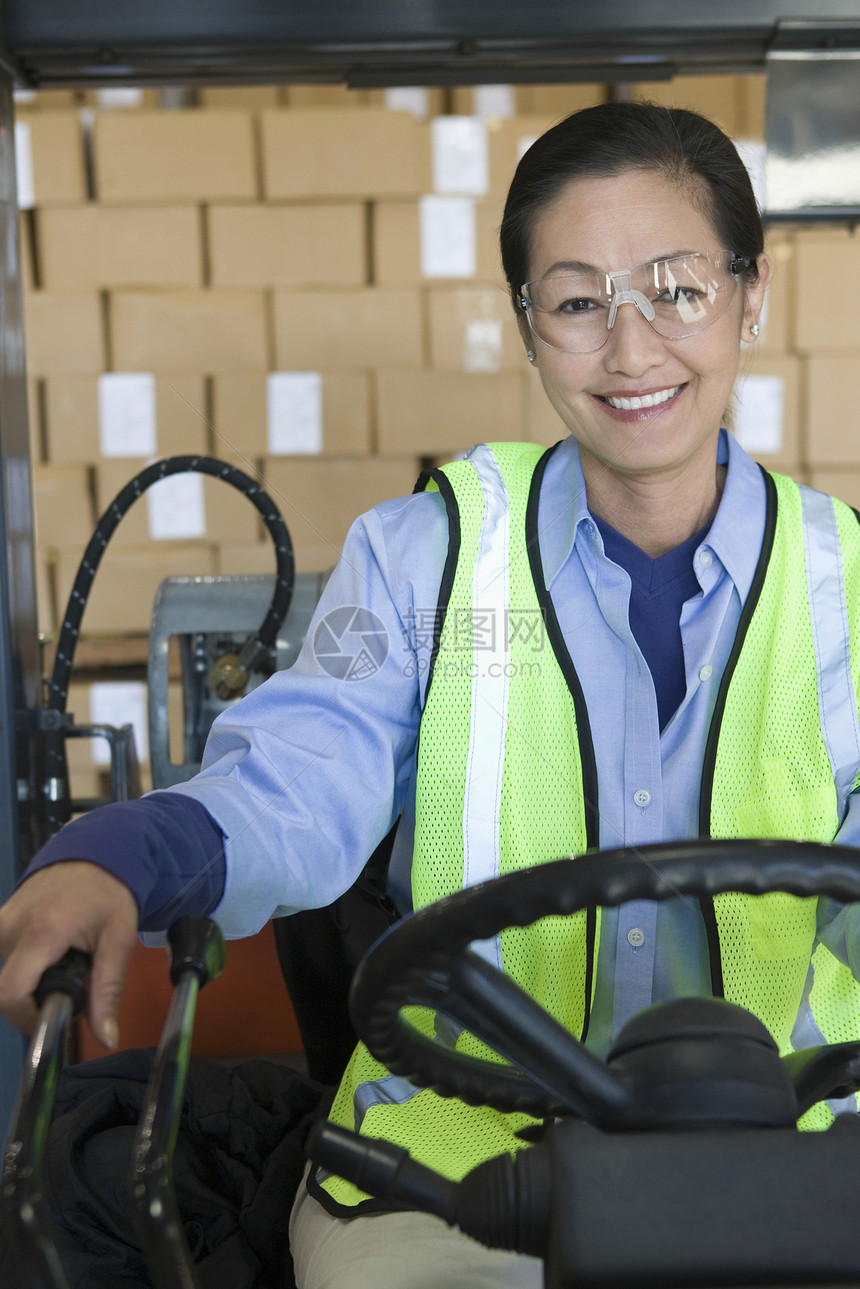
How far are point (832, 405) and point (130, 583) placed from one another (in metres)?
1.89

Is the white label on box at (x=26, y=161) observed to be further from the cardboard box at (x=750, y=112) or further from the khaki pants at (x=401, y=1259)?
the khaki pants at (x=401, y=1259)

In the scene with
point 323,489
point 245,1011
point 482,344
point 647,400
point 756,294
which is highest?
point 482,344

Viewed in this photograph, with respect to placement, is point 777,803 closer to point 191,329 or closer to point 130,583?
point 130,583

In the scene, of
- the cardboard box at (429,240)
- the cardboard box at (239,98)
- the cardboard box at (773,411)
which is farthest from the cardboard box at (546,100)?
the cardboard box at (773,411)

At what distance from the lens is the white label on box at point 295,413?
316 centimetres

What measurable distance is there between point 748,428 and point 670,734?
Answer: 2.27 meters

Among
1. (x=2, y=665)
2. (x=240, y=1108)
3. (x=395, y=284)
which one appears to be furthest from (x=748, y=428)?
(x=240, y=1108)

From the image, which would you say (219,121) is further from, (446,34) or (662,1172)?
(662,1172)

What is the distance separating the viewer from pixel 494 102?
325 centimetres

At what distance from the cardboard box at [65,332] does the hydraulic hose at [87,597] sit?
4.82 ft

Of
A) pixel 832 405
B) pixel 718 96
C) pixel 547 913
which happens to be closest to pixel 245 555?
pixel 832 405

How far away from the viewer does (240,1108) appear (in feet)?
3.97


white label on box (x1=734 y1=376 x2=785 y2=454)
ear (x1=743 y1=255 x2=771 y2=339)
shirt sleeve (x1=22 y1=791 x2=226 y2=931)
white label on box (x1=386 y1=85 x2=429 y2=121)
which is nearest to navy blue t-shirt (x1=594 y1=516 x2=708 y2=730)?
ear (x1=743 y1=255 x2=771 y2=339)

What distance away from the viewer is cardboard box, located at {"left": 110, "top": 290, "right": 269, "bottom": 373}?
3150 millimetres
